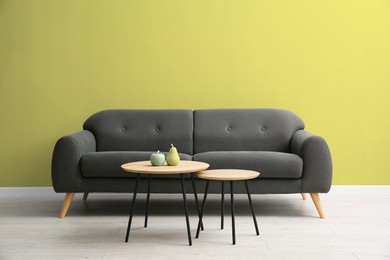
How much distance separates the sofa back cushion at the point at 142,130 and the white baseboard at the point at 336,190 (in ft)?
2.74

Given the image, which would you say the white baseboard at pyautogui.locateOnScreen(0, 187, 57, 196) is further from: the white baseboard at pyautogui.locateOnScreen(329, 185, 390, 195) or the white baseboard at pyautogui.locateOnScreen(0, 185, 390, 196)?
the white baseboard at pyautogui.locateOnScreen(329, 185, 390, 195)

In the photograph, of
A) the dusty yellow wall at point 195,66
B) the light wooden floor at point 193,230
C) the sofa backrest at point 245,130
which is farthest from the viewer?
the dusty yellow wall at point 195,66

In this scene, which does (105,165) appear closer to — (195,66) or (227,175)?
(227,175)

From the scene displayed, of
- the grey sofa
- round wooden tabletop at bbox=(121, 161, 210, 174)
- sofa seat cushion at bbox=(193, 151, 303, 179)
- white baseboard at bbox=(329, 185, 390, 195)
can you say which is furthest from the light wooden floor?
round wooden tabletop at bbox=(121, 161, 210, 174)

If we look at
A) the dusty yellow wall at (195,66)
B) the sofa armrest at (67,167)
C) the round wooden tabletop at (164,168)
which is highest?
the dusty yellow wall at (195,66)

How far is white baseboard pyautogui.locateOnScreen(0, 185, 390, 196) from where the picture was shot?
4.97 metres

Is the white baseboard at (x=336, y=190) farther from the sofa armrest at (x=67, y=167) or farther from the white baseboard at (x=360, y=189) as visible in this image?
the sofa armrest at (x=67, y=167)

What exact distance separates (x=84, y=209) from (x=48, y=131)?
1072 mm

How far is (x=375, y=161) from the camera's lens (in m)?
4.98

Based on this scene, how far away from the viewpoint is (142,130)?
15.3 ft

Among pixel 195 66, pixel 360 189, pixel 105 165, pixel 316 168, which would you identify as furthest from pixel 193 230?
pixel 360 189

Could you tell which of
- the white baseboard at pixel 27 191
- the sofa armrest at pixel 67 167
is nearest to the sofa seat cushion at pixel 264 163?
the sofa armrest at pixel 67 167

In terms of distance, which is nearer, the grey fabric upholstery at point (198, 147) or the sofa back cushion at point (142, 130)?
the grey fabric upholstery at point (198, 147)

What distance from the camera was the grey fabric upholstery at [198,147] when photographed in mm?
3951
